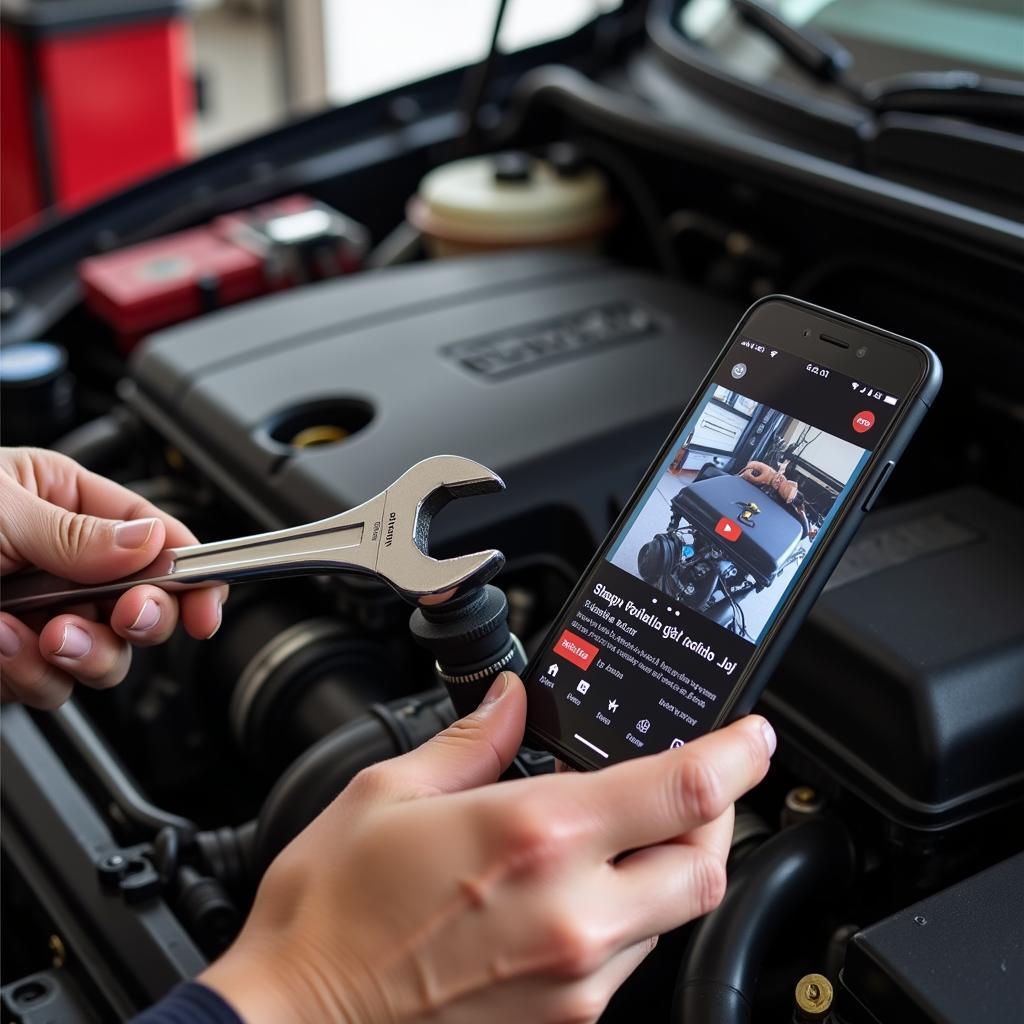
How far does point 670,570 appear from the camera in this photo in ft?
2.10

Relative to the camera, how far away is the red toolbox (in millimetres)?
2258

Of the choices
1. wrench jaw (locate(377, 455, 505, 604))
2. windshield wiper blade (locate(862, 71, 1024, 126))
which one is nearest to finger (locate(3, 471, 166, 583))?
wrench jaw (locate(377, 455, 505, 604))

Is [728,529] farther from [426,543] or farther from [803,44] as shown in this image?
[803,44]

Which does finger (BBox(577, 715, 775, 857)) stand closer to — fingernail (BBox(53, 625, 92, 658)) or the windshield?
fingernail (BBox(53, 625, 92, 658))

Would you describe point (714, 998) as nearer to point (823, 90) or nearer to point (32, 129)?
point (823, 90)

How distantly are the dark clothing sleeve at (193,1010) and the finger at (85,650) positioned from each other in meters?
0.27

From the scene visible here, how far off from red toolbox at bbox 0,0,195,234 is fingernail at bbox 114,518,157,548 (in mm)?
1659

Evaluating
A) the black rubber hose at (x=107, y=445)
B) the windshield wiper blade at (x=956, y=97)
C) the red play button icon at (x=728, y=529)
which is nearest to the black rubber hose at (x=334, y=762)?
the red play button icon at (x=728, y=529)

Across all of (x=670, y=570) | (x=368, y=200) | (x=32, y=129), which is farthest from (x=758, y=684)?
(x=32, y=129)

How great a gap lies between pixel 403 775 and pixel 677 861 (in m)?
0.12

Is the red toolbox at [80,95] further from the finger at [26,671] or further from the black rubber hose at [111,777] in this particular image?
the finger at [26,671]

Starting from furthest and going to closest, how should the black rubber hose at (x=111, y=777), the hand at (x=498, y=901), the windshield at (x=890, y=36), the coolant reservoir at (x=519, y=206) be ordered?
1. the coolant reservoir at (x=519, y=206)
2. the windshield at (x=890, y=36)
3. the black rubber hose at (x=111, y=777)
4. the hand at (x=498, y=901)

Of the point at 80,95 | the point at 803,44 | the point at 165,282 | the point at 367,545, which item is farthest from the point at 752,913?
the point at 80,95

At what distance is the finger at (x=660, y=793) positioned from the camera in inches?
20.0
